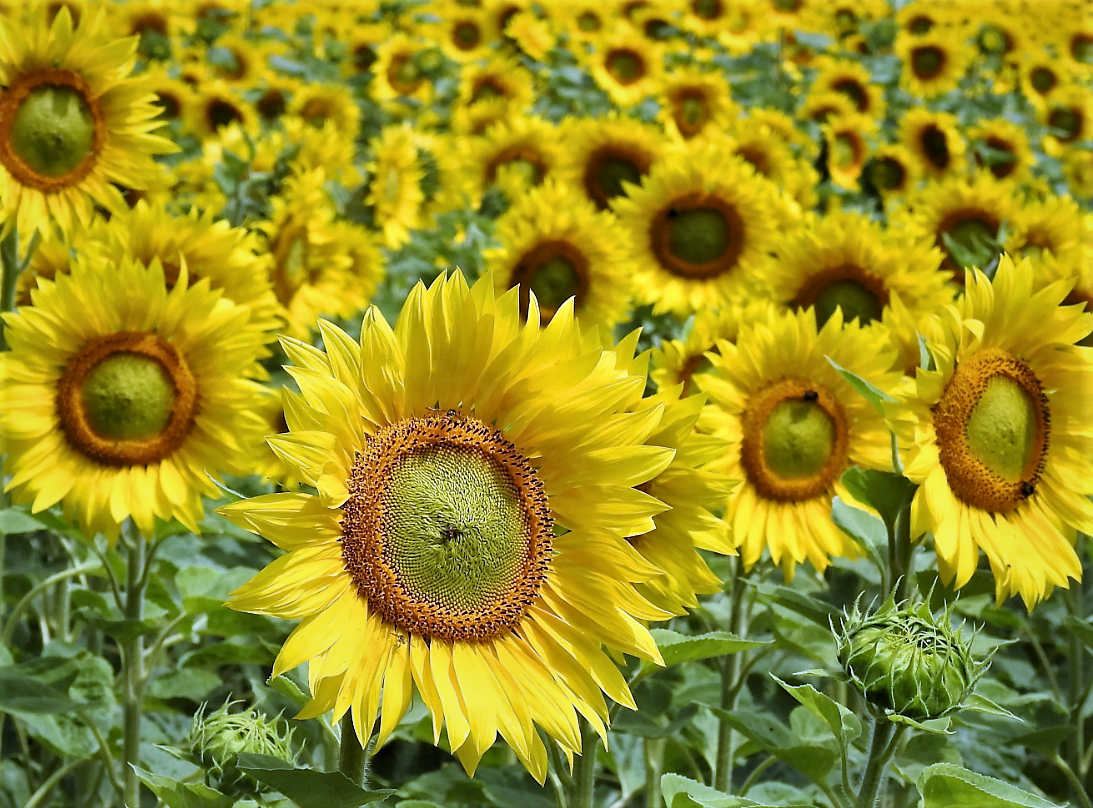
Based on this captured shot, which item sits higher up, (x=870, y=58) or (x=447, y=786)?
(x=870, y=58)

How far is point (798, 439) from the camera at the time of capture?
2.30 m

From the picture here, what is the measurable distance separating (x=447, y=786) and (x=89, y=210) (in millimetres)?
1454

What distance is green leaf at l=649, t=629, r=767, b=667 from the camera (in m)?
1.65

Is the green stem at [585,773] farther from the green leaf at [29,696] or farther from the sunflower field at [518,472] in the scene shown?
the green leaf at [29,696]

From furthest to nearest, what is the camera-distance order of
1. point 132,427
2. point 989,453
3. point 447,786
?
point 132,427, point 447,786, point 989,453

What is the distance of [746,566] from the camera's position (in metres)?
2.23

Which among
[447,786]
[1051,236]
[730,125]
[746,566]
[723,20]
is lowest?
[447,786]

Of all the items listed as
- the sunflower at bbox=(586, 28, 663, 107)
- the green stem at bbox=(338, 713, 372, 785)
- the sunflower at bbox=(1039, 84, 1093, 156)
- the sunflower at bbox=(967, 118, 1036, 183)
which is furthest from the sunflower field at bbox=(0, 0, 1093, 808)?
the sunflower at bbox=(1039, 84, 1093, 156)

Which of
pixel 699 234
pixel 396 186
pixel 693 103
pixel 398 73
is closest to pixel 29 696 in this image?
pixel 699 234

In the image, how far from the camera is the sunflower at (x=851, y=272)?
2.88 metres

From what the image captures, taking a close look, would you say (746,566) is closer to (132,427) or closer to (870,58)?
(132,427)

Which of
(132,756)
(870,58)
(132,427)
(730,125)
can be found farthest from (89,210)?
(870,58)

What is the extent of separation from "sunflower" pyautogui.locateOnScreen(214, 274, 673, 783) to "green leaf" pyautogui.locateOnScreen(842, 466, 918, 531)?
525mm

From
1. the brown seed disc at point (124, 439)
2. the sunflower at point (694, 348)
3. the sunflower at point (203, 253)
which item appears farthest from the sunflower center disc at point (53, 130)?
the sunflower at point (694, 348)
